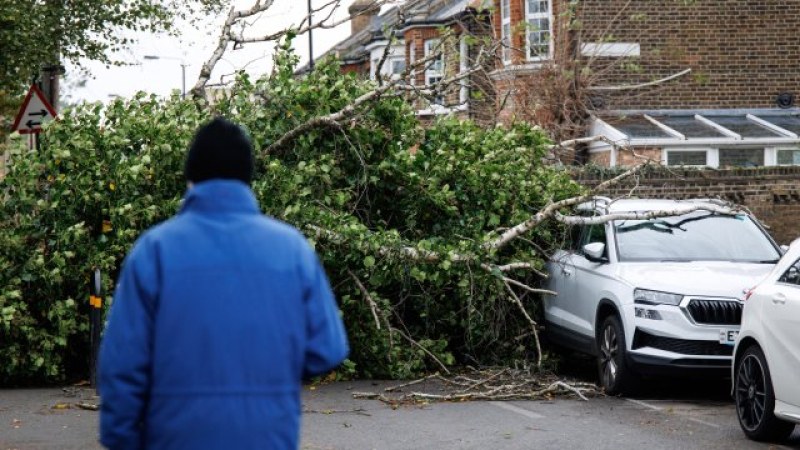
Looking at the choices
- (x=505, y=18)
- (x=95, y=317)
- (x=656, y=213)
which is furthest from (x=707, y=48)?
(x=95, y=317)

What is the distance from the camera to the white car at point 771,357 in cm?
903

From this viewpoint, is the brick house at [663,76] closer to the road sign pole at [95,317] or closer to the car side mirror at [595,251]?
the car side mirror at [595,251]

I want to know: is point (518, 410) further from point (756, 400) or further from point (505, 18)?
point (505, 18)

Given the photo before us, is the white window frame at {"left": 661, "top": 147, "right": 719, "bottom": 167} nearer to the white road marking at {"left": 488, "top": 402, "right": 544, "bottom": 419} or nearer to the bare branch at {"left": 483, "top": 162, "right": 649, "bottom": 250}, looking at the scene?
the bare branch at {"left": 483, "top": 162, "right": 649, "bottom": 250}

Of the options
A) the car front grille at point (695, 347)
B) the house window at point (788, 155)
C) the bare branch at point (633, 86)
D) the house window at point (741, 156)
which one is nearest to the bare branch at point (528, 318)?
the car front grille at point (695, 347)

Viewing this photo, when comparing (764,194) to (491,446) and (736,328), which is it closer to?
(736,328)

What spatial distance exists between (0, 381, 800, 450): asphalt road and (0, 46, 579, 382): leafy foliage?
86 centimetres

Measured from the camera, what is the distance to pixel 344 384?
44.6 ft

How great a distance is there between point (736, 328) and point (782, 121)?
17340 mm

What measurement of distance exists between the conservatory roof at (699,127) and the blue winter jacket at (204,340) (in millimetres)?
21288

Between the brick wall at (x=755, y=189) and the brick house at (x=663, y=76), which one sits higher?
the brick house at (x=663, y=76)

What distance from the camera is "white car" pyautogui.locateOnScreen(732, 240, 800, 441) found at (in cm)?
903

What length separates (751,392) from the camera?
32.1ft

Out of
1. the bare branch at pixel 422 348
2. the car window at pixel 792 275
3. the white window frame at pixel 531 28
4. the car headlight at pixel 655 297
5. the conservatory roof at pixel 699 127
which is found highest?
the white window frame at pixel 531 28
